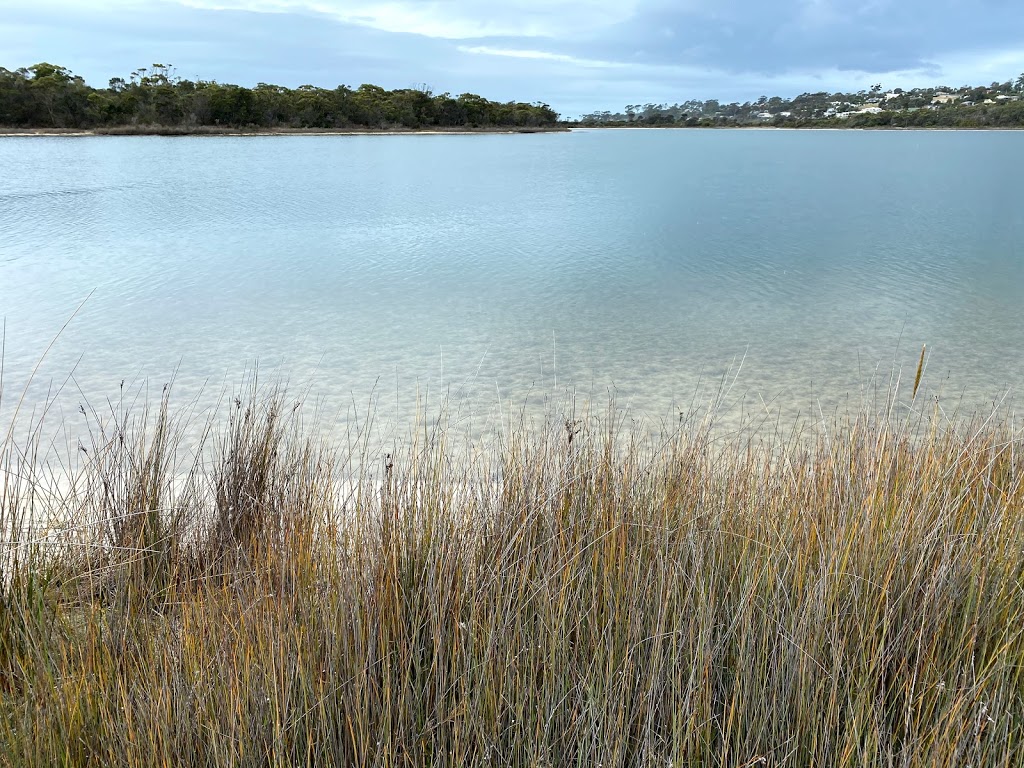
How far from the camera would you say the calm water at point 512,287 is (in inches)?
189

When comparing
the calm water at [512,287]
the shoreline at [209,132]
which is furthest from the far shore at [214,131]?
the calm water at [512,287]

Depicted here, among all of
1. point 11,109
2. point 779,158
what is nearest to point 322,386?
point 779,158

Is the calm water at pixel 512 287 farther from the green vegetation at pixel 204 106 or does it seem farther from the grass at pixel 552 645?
the green vegetation at pixel 204 106

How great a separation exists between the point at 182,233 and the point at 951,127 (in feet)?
164

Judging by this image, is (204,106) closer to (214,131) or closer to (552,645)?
(214,131)

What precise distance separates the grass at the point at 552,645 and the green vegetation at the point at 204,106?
3823 centimetres

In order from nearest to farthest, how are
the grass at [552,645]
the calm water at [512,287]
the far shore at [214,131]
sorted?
the grass at [552,645] < the calm water at [512,287] < the far shore at [214,131]

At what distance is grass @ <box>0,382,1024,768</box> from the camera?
128 centimetres

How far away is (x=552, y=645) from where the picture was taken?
138 cm

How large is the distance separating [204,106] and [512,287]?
35178 millimetres

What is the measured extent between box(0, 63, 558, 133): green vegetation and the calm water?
20.8 meters

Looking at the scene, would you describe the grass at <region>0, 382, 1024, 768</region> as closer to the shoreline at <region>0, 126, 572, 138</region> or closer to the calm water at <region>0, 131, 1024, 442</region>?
the calm water at <region>0, 131, 1024, 442</region>

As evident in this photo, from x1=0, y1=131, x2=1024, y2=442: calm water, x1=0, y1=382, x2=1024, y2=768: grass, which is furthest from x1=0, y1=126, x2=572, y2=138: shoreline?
x1=0, y1=382, x2=1024, y2=768: grass

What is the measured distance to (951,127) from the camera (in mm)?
47312
